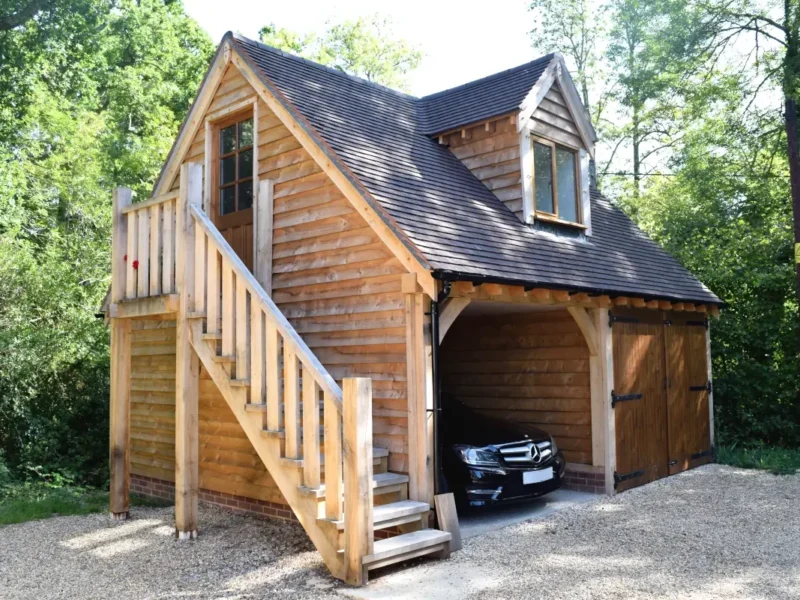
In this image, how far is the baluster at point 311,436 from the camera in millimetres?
5492

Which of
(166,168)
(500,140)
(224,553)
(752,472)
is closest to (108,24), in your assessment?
(166,168)

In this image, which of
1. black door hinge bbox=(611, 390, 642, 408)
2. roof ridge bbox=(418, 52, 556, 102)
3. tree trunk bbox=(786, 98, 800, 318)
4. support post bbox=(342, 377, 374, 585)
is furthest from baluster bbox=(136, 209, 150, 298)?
tree trunk bbox=(786, 98, 800, 318)

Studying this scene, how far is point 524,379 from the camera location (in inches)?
376

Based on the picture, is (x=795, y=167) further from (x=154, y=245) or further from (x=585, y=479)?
(x=154, y=245)

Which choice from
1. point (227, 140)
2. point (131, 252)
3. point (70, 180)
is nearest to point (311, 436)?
point (131, 252)

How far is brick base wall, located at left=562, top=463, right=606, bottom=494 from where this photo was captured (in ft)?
28.4

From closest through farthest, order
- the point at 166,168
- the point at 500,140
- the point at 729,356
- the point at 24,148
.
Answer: the point at 500,140 < the point at 166,168 < the point at 729,356 < the point at 24,148

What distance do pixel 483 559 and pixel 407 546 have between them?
0.80 meters

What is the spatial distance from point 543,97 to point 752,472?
6162 millimetres

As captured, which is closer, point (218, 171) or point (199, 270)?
point (199, 270)

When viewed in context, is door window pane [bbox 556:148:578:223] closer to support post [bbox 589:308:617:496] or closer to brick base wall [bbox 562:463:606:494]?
support post [bbox 589:308:617:496]

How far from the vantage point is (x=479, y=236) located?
7656mm

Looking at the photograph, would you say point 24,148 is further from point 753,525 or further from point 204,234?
point 753,525

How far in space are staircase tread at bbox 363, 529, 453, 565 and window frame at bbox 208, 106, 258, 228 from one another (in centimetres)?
459
